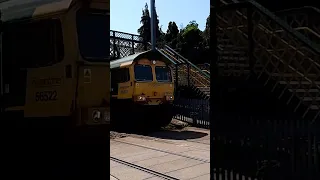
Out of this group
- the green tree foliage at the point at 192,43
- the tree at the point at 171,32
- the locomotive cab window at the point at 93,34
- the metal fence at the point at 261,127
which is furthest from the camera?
the tree at the point at 171,32

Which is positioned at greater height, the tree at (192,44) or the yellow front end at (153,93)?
the tree at (192,44)

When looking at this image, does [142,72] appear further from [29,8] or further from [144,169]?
[29,8]

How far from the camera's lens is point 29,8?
22.1ft

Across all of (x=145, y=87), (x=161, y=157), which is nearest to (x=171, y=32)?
(x=145, y=87)

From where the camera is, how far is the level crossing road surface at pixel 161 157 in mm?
7738

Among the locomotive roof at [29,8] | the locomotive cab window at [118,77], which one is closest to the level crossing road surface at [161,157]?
the locomotive cab window at [118,77]

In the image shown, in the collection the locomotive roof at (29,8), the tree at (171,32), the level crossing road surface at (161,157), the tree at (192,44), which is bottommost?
the level crossing road surface at (161,157)

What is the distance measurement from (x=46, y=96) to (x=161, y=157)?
385cm

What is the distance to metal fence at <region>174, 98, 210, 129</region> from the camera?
16.1 m

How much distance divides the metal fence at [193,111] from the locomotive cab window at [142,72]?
8.63 feet

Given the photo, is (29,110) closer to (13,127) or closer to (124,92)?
(13,127)

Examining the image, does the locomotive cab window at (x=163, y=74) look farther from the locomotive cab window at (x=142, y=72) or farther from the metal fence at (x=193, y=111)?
the metal fence at (x=193, y=111)

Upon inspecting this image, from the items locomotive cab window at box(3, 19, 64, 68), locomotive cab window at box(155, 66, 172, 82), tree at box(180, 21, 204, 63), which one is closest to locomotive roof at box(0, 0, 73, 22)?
locomotive cab window at box(3, 19, 64, 68)

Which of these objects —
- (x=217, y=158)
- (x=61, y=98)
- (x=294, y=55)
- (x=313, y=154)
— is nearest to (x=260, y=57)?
(x=294, y=55)
